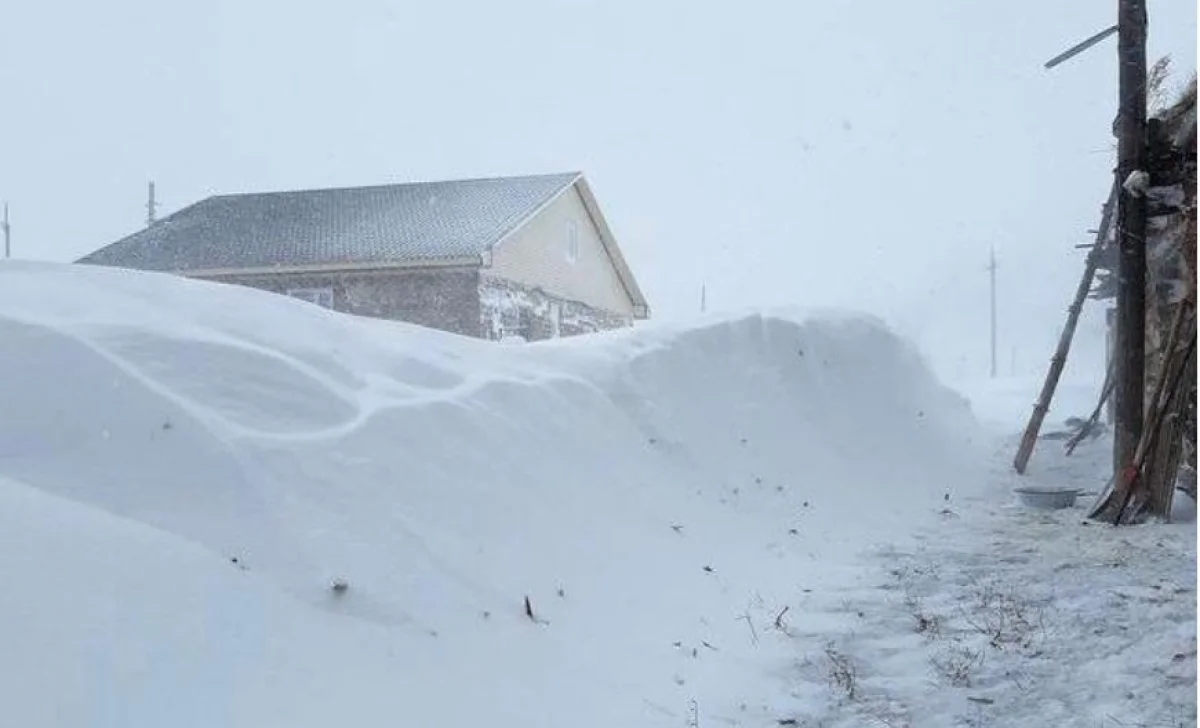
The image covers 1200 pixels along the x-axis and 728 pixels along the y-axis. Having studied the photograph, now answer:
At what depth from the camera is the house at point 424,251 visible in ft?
63.1

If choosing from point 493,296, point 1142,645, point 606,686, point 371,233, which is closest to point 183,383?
point 606,686

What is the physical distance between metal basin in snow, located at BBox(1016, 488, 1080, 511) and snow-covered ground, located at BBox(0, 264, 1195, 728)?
5.06ft

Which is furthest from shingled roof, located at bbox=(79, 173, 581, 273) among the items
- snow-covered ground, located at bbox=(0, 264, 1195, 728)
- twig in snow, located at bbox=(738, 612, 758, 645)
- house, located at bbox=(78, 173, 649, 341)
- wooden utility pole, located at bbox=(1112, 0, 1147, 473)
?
twig in snow, located at bbox=(738, 612, 758, 645)

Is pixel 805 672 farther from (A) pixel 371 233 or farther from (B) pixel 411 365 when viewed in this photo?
(A) pixel 371 233

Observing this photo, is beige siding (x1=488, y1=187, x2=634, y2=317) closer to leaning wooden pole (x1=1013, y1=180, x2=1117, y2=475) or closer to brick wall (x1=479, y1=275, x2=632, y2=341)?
brick wall (x1=479, y1=275, x2=632, y2=341)

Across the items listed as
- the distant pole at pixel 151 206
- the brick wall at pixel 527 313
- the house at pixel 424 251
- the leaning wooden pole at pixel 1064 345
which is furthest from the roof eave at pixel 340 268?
the distant pole at pixel 151 206

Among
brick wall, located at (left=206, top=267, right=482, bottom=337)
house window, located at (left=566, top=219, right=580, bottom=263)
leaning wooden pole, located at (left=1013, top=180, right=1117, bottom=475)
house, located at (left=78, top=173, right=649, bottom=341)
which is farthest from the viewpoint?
house window, located at (left=566, top=219, right=580, bottom=263)

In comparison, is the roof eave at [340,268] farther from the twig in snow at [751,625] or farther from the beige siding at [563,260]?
the twig in snow at [751,625]

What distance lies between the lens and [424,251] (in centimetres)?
1911

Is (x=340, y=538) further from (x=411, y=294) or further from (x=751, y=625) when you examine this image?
(x=411, y=294)

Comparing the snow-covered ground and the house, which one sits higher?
the house

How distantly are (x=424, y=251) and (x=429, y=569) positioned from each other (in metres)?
15.5

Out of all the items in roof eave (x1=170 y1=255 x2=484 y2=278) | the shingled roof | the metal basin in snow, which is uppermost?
the shingled roof

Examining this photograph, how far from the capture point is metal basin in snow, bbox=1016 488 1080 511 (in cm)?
906
